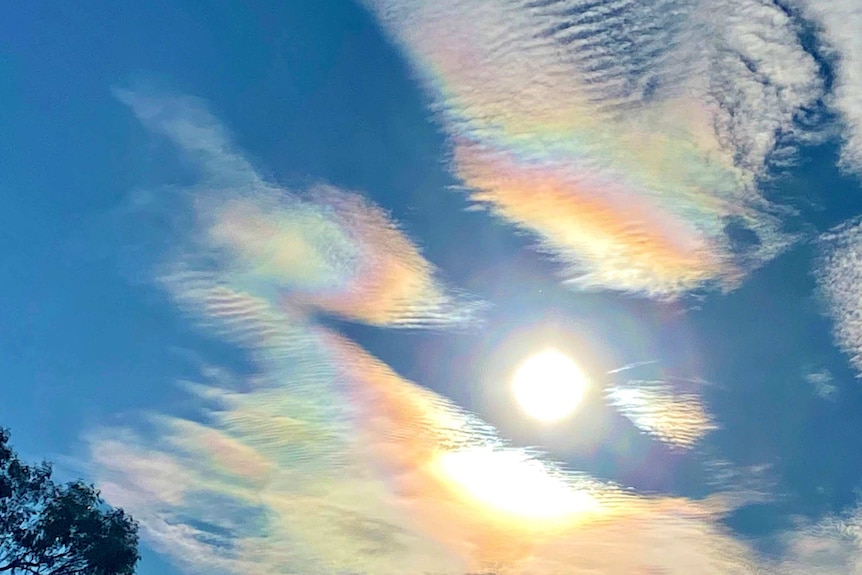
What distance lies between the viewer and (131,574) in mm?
44094

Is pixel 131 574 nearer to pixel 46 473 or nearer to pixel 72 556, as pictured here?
pixel 72 556

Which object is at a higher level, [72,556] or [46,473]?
[46,473]

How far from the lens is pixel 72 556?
4284cm

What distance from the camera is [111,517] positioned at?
143 ft

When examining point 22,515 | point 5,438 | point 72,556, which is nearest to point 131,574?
point 72,556

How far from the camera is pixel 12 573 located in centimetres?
4153

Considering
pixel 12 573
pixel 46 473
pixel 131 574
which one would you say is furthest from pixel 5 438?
pixel 131 574

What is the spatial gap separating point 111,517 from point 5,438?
6118mm

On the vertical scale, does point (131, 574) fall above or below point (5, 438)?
below

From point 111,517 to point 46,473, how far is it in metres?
3.64

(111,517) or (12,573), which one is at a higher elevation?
(111,517)

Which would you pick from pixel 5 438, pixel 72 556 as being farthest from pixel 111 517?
pixel 5 438

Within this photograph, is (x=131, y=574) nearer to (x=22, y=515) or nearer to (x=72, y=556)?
(x=72, y=556)

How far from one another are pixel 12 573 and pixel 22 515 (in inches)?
101
